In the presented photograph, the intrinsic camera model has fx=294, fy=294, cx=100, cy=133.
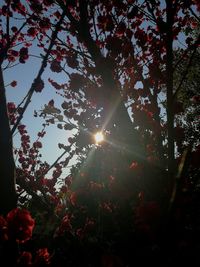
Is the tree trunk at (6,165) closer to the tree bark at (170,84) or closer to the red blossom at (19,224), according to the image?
the red blossom at (19,224)

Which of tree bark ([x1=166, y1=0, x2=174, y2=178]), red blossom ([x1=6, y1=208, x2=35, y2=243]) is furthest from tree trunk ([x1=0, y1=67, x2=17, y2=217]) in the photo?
tree bark ([x1=166, y1=0, x2=174, y2=178])

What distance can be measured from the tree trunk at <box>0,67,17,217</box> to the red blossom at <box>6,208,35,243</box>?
0.35 feet

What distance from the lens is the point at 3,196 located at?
221 cm

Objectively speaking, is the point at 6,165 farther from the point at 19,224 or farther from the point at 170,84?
the point at 170,84

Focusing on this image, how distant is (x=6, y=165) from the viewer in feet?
7.29

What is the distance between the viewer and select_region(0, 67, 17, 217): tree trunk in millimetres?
2201

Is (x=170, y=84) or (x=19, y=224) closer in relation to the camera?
(x=19, y=224)

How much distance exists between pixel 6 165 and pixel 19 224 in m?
0.62

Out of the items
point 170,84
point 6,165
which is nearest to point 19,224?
point 6,165

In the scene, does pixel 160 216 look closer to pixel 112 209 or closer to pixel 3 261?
pixel 3 261

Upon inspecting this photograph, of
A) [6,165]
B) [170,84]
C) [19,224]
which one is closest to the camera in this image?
[6,165]

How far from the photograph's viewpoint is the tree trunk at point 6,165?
2201mm

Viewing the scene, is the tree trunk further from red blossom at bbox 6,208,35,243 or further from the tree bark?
the tree bark

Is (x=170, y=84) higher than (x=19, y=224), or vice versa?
(x=170, y=84)
